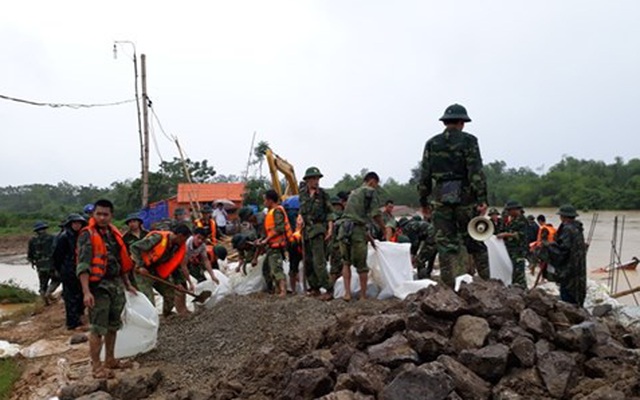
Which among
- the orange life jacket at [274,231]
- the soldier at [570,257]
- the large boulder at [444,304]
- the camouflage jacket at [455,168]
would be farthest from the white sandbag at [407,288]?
the large boulder at [444,304]

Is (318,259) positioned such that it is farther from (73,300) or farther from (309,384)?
(309,384)

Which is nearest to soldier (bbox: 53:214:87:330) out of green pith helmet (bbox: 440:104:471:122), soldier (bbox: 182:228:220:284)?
soldier (bbox: 182:228:220:284)

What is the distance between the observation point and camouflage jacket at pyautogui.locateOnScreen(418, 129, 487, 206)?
16.2ft

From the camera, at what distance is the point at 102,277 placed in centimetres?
469

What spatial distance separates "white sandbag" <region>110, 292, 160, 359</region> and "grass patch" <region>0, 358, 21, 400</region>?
885 mm

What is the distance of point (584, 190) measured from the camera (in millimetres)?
40531

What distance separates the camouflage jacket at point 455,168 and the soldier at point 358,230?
1.41m

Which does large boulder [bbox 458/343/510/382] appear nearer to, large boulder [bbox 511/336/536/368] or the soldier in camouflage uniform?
large boulder [bbox 511/336/536/368]

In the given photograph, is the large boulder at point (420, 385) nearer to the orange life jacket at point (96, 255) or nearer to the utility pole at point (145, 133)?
the orange life jacket at point (96, 255)

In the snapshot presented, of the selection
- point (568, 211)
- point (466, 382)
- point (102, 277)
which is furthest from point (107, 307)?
point (568, 211)

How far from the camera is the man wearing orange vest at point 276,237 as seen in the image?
23.8ft

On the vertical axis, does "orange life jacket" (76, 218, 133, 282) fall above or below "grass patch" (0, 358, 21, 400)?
above

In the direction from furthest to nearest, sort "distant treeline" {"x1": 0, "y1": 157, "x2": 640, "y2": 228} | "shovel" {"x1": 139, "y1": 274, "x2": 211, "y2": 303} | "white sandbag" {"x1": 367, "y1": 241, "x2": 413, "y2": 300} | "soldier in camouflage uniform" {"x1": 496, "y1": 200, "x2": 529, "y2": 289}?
"distant treeline" {"x1": 0, "y1": 157, "x2": 640, "y2": 228}, "soldier in camouflage uniform" {"x1": 496, "y1": 200, "x2": 529, "y2": 289}, "white sandbag" {"x1": 367, "y1": 241, "x2": 413, "y2": 300}, "shovel" {"x1": 139, "y1": 274, "x2": 211, "y2": 303}

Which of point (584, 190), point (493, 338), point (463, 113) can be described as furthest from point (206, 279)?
point (584, 190)
